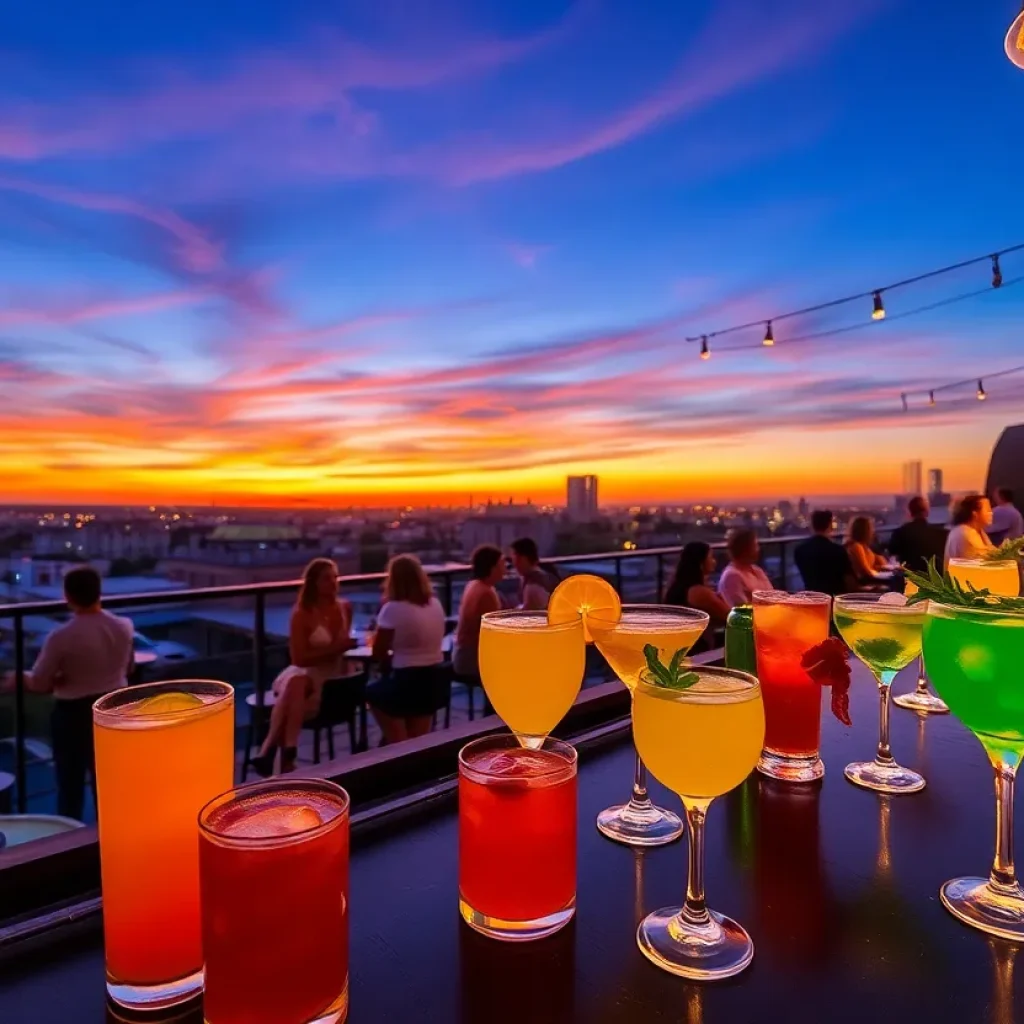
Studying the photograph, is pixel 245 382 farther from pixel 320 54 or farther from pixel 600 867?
pixel 600 867

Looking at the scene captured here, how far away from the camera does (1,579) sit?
359cm

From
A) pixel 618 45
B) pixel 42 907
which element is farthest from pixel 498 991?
pixel 618 45

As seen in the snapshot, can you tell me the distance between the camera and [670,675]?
2.08ft

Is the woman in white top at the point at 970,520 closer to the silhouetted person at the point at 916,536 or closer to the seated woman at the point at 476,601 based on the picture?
the silhouetted person at the point at 916,536

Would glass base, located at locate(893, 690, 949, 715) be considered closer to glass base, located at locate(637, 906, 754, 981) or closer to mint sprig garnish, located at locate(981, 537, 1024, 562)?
mint sprig garnish, located at locate(981, 537, 1024, 562)

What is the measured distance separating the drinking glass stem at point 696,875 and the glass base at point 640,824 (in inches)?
5.6

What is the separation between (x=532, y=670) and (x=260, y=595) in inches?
129

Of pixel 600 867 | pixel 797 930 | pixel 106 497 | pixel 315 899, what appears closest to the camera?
pixel 315 899

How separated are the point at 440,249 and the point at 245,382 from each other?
2.86 m

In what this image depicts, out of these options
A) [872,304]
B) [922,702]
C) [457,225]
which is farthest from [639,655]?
[872,304]

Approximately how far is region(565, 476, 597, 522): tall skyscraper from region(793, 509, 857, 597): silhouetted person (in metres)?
2.45

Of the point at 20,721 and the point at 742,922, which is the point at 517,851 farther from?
the point at 20,721

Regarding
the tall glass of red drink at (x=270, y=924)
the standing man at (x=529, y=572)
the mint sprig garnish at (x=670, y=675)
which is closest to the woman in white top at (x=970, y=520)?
the standing man at (x=529, y=572)

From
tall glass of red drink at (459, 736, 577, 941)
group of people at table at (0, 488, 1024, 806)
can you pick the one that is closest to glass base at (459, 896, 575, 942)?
tall glass of red drink at (459, 736, 577, 941)
